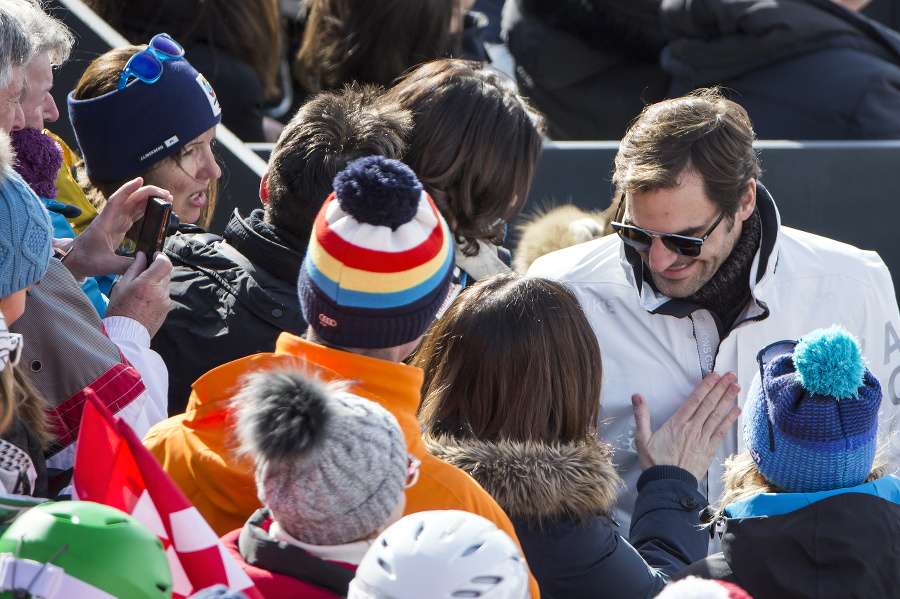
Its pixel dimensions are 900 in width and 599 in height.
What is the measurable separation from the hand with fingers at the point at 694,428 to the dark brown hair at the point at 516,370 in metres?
0.52

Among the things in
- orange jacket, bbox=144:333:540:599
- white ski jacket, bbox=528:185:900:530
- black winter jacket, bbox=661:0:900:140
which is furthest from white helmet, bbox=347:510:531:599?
black winter jacket, bbox=661:0:900:140

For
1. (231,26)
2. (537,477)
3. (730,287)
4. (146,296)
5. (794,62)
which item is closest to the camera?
(537,477)

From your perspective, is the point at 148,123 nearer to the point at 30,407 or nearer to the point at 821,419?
the point at 30,407

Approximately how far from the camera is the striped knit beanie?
1.58 m

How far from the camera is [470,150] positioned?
2.62 metres

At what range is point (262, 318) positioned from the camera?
2242 mm

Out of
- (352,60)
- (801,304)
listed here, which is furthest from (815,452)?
(352,60)

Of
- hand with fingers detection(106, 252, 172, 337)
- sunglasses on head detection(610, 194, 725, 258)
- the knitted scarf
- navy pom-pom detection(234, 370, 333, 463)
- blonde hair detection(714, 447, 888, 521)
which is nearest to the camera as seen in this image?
navy pom-pom detection(234, 370, 333, 463)

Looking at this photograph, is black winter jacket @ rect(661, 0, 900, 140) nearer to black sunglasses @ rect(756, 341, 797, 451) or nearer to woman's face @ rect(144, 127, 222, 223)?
woman's face @ rect(144, 127, 222, 223)

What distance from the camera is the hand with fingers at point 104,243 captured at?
231 cm

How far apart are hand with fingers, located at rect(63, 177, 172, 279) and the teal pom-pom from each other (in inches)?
62.6

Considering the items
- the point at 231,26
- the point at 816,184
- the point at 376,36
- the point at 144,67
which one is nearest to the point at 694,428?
the point at 144,67

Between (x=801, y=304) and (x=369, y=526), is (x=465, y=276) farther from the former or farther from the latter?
(x=369, y=526)

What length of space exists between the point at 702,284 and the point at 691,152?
15.1 inches
